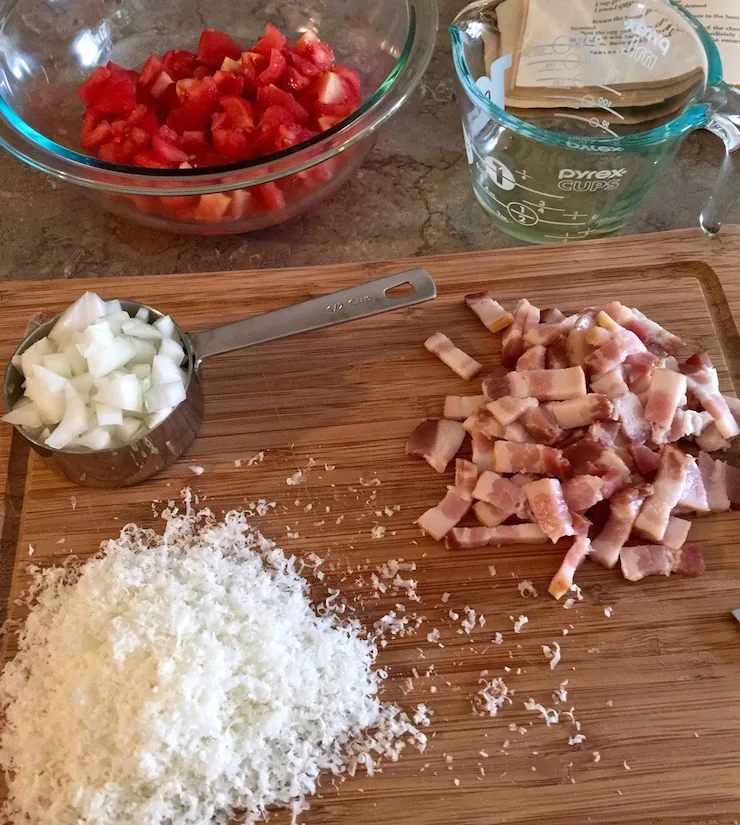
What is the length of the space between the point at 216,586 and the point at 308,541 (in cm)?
22

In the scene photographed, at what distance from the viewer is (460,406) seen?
62.7 inches

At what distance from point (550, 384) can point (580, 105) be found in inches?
36.2

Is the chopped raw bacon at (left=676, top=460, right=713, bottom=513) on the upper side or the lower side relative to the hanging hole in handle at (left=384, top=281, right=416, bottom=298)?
lower

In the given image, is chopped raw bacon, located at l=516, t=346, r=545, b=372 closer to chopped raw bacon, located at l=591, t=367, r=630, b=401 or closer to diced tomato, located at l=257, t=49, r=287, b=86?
chopped raw bacon, located at l=591, t=367, r=630, b=401

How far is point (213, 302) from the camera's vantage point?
5.69 feet

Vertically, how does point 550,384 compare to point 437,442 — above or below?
above

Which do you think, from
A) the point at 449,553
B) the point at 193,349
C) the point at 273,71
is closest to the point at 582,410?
the point at 449,553

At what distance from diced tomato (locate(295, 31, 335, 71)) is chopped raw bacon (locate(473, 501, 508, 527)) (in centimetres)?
117

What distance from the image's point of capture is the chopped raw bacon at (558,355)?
→ 62.4 inches

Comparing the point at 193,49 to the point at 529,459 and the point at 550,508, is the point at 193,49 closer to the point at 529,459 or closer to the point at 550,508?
the point at 529,459

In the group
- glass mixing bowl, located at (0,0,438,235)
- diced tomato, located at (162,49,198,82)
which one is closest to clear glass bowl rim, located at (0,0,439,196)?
glass mixing bowl, located at (0,0,438,235)

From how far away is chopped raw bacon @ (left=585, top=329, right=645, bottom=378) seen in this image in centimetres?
152

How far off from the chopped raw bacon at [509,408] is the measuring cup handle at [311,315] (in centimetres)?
28

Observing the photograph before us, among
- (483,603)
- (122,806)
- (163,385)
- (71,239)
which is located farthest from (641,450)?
(71,239)
